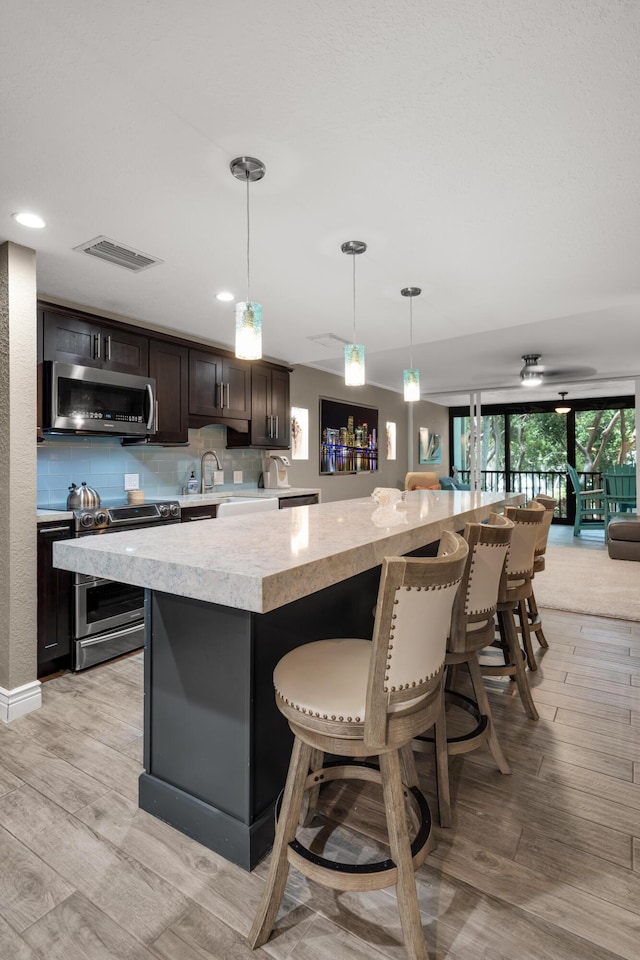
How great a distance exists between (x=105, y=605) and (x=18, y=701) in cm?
76

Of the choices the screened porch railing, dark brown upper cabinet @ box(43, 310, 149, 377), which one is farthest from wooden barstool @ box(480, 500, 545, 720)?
the screened porch railing

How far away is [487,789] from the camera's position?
185 cm

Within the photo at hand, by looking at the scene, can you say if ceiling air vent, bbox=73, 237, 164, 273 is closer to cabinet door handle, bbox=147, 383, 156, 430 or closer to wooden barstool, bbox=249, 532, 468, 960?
cabinet door handle, bbox=147, 383, 156, 430

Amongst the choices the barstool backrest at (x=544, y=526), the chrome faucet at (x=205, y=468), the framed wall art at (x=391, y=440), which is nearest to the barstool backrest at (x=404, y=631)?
the barstool backrest at (x=544, y=526)

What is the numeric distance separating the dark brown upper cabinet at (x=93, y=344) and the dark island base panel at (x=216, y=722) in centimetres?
230

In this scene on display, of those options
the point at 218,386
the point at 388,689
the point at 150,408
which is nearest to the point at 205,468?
the point at 218,386

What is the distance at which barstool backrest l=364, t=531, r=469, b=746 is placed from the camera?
3.62 ft

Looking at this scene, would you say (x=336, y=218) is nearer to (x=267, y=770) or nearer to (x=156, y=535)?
(x=156, y=535)

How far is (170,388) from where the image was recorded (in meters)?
4.03

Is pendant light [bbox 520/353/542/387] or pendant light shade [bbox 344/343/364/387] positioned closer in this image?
pendant light shade [bbox 344/343/364/387]

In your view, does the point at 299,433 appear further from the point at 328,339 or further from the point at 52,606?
the point at 52,606

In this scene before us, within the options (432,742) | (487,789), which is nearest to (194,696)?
→ (432,742)

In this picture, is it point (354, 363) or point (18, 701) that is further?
point (354, 363)

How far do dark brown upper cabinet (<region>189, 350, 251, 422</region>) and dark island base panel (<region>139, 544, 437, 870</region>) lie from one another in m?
2.87
